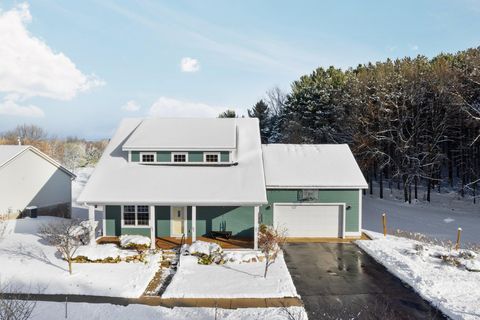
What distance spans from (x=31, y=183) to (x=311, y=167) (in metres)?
18.0

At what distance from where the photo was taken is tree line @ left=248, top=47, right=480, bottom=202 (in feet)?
97.9

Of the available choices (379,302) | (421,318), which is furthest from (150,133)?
(421,318)

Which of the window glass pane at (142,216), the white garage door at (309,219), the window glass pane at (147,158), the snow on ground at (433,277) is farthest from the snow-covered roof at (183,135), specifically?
the snow on ground at (433,277)

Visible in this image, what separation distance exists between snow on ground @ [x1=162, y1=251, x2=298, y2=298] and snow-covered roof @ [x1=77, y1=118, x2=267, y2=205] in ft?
9.59

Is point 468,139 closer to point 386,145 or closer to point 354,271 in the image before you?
point 386,145

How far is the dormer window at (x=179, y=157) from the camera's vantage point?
18.4 metres

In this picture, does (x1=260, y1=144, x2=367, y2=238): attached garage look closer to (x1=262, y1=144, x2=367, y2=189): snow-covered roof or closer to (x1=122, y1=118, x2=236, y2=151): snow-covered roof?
(x1=262, y1=144, x2=367, y2=189): snow-covered roof

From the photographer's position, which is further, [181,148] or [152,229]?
[181,148]

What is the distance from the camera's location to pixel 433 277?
12.6m

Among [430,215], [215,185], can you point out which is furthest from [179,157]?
[430,215]

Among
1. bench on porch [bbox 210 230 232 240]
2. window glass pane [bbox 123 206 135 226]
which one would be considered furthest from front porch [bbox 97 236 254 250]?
window glass pane [bbox 123 206 135 226]

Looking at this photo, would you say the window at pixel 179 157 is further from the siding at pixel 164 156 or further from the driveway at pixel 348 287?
the driveway at pixel 348 287

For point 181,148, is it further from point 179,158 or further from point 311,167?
point 311,167

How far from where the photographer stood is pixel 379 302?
10.9m
